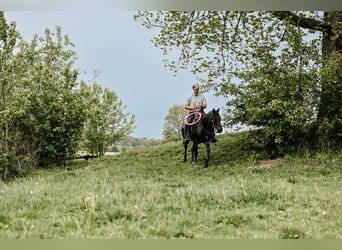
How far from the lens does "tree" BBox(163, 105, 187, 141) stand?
823cm

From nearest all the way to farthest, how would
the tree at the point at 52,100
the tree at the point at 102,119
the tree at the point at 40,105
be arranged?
the tree at the point at 40,105
the tree at the point at 52,100
the tree at the point at 102,119

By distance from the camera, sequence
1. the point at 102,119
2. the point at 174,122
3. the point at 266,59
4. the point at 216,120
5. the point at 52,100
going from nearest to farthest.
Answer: the point at 216,120 → the point at 266,59 → the point at 52,100 → the point at 174,122 → the point at 102,119

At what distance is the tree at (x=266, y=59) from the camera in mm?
5938

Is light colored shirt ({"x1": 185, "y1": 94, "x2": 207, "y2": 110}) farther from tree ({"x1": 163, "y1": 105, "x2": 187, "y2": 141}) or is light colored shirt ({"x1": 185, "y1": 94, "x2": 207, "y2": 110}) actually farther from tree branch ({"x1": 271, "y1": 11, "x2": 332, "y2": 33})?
tree branch ({"x1": 271, "y1": 11, "x2": 332, "y2": 33})

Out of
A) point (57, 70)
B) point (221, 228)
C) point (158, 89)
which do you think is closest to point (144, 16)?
point (158, 89)

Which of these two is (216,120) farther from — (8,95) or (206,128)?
(8,95)

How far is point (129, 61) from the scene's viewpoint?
7133mm

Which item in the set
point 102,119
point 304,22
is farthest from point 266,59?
point 102,119

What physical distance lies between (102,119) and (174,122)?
1.78m

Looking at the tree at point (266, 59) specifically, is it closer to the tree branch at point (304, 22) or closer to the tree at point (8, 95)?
the tree branch at point (304, 22)

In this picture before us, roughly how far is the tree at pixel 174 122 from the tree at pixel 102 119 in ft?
3.26

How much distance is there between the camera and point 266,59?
6.46m

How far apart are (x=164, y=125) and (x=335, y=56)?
3.88m

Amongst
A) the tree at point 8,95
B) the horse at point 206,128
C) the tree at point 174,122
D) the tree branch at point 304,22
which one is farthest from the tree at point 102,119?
the tree branch at point 304,22
